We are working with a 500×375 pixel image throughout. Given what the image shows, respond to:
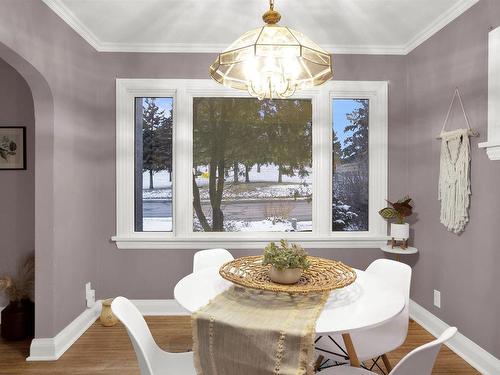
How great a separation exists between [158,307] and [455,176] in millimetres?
2877

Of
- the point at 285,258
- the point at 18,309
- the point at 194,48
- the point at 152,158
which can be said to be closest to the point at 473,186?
the point at 285,258

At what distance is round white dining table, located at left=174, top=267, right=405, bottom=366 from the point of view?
4.59ft

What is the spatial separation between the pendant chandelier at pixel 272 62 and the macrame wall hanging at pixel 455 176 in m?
1.35

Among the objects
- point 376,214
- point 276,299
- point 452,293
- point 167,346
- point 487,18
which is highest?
point 487,18

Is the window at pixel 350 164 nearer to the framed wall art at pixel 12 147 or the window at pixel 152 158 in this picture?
the window at pixel 152 158

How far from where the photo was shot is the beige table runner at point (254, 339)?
4.39ft

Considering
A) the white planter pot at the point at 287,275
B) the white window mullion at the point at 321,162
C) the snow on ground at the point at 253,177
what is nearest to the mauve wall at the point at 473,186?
the white window mullion at the point at 321,162

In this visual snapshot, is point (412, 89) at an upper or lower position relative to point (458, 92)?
upper

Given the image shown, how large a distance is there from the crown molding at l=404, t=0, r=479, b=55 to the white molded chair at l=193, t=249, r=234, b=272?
258 centimetres

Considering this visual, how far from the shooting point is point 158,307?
341 centimetres

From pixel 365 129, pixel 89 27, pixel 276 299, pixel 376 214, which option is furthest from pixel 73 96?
pixel 376 214

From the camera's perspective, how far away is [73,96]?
291 cm

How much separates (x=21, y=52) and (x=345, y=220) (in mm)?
3038

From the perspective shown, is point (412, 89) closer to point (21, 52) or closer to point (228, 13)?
point (228, 13)
